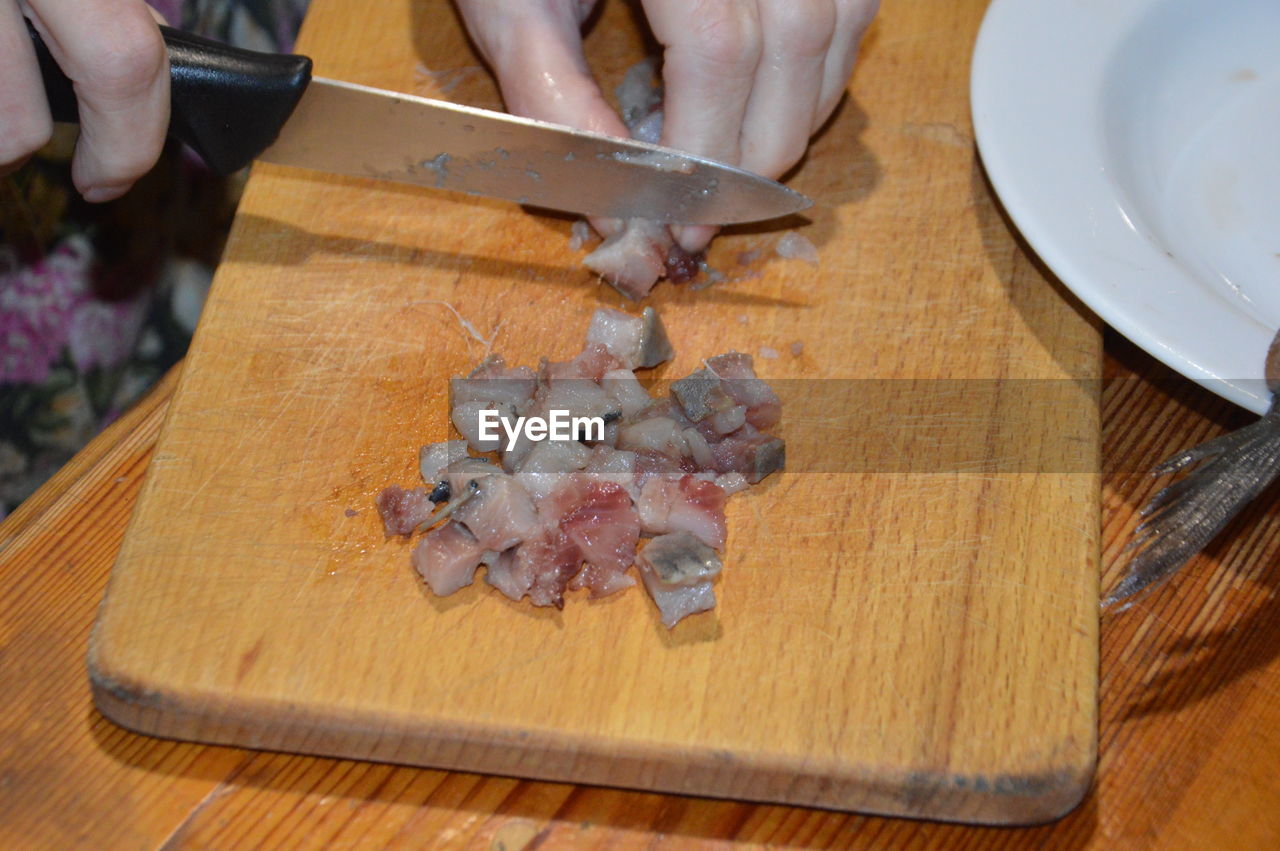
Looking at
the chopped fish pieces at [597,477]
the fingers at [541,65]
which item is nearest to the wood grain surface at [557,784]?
the chopped fish pieces at [597,477]

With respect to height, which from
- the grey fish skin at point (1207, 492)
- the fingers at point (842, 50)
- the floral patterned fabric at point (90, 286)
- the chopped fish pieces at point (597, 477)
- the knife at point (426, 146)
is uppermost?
the fingers at point (842, 50)

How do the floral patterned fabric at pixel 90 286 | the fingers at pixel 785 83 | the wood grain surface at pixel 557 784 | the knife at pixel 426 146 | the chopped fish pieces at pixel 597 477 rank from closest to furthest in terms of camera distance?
the wood grain surface at pixel 557 784 < the chopped fish pieces at pixel 597 477 < the knife at pixel 426 146 < the fingers at pixel 785 83 < the floral patterned fabric at pixel 90 286

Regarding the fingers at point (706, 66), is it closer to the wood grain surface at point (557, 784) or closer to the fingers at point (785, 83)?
the fingers at point (785, 83)

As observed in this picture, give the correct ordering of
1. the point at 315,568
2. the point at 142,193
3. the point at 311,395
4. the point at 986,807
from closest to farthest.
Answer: the point at 986,807
the point at 315,568
the point at 311,395
the point at 142,193

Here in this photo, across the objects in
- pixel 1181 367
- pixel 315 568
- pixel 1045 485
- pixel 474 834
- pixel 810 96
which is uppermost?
pixel 810 96

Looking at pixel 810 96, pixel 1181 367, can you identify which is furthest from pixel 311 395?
pixel 1181 367

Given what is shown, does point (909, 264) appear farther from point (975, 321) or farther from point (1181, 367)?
point (1181, 367)
